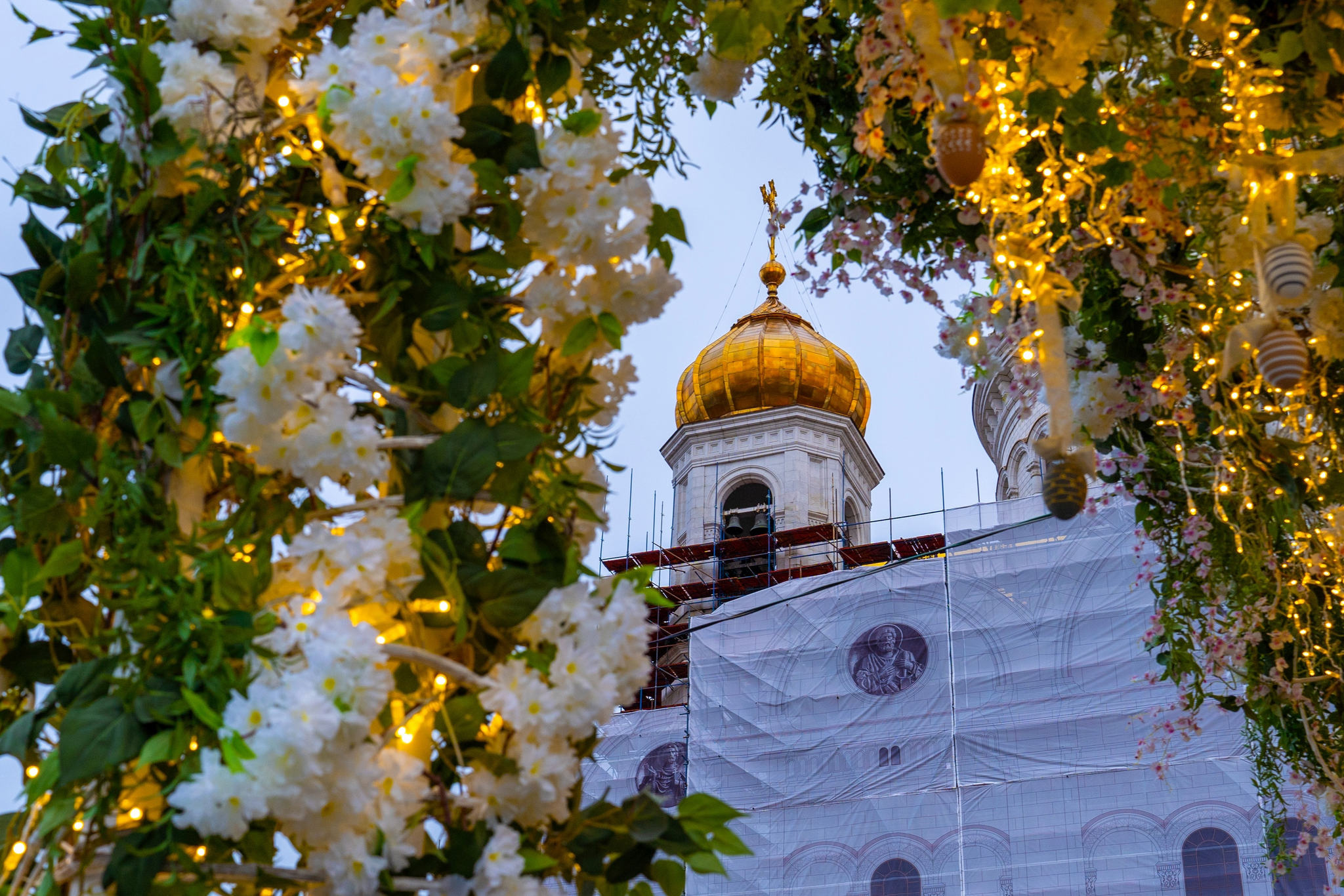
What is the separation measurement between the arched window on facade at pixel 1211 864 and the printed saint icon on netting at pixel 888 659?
9.66 ft

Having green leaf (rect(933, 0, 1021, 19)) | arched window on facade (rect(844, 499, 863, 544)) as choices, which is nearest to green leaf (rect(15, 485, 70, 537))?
green leaf (rect(933, 0, 1021, 19))

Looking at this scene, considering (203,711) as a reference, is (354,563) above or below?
above

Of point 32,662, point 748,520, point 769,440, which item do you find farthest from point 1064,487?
point 769,440

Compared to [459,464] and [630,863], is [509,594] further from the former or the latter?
Answer: [630,863]

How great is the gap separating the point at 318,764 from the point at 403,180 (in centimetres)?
59

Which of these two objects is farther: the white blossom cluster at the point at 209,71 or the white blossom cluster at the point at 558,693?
the white blossom cluster at the point at 209,71

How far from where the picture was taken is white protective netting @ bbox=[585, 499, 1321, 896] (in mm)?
11078

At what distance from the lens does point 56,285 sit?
1.38 m

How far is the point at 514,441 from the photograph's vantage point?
1334 mm

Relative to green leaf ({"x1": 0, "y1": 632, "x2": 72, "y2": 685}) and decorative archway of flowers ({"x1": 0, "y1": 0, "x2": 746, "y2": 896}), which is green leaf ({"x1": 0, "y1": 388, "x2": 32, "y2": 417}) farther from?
green leaf ({"x1": 0, "y1": 632, "x2": 72, "y2": 685})

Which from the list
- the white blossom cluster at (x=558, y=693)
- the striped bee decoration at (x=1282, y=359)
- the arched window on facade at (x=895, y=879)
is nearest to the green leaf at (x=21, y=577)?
the white blossom cluster at (x=558, y=693)

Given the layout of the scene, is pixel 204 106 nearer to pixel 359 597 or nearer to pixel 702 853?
pixel 359 597

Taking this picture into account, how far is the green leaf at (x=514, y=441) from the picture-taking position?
133cm

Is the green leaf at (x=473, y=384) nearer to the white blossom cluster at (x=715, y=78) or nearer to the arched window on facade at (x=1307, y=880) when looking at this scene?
the white blossom cluster at (x=715, y=78)
